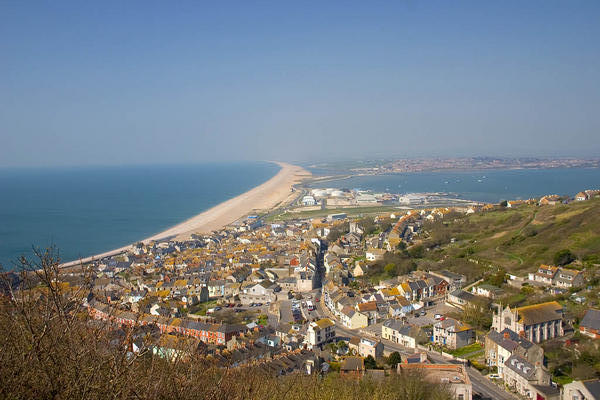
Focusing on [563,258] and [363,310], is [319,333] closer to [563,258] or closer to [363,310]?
[363,310]

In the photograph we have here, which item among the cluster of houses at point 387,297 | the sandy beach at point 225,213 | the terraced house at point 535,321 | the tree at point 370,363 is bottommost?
the sandy beach at point 225,213

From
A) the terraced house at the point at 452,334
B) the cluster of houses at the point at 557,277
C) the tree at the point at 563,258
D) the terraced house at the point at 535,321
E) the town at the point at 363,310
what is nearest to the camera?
the town at the point at 363,310

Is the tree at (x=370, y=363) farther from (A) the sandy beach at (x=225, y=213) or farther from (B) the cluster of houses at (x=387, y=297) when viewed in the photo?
(A) the sandy beach at (x=225, y=213)

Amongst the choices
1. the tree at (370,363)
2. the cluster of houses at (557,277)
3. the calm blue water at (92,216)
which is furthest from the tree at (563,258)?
the calm blue water at (92,216)

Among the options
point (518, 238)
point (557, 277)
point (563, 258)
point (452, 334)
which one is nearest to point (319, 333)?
point (452, 334)

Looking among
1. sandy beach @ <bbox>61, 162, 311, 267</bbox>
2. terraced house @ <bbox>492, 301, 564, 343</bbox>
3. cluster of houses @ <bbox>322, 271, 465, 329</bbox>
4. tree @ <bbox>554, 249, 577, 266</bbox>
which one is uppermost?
tree @ <bbox>554, 249, 577, 266</bbox>

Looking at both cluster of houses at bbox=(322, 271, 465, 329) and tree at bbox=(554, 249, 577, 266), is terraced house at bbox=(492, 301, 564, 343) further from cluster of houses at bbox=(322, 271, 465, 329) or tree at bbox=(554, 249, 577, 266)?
tree at bbox=(554, 249, 577, 266)

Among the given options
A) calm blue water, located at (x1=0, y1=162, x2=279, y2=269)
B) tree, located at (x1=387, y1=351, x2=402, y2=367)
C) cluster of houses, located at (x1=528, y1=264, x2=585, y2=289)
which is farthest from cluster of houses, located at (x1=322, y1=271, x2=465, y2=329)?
calm blue water, located at (x1=0, y1=162, x2=279, y2=269)

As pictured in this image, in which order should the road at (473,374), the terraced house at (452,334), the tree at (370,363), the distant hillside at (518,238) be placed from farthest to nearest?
the distant hillside at (518,238) → the terraced house at (452,334) → the tree at (370,363) → the road at (473,374)
